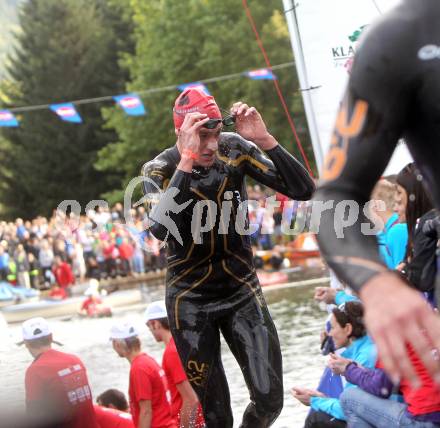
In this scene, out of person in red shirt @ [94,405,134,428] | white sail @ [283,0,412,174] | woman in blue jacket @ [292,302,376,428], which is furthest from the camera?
white sail @ [283,0,412,174]

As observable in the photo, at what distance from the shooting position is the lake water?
8.02 meters

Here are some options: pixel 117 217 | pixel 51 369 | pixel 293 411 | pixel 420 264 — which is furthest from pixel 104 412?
pixel 117 217

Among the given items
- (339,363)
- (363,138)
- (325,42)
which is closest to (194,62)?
(325,42)

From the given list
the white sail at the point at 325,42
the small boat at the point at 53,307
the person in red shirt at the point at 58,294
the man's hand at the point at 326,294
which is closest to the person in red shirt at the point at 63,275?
the person in red shirt at the point at 58,294

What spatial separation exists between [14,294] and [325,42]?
17190mm

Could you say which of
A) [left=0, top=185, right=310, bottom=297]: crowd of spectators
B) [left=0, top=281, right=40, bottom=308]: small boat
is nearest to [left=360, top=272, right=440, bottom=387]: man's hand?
[left=0, top=281, right=40, bottom=308]: small boat

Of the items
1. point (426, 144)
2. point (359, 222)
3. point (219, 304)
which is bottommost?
point (219, 304)

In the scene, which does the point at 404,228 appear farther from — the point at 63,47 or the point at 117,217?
the point at 63,47

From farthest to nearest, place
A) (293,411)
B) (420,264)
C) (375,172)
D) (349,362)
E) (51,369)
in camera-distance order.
A: (293,411) < (51,369) < (349,362) < (420,264) < (375,172)

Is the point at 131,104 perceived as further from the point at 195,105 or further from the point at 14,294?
the point at 195,105

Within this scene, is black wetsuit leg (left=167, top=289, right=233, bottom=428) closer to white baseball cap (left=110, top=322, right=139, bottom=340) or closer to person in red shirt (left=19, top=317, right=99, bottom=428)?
person in red shirt (left=19, top=317, right=99, bottom=428)

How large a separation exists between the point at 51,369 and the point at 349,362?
6.28ft

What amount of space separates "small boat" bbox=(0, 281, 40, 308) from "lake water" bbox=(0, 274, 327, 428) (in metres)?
3.89

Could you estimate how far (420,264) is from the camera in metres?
5.07
